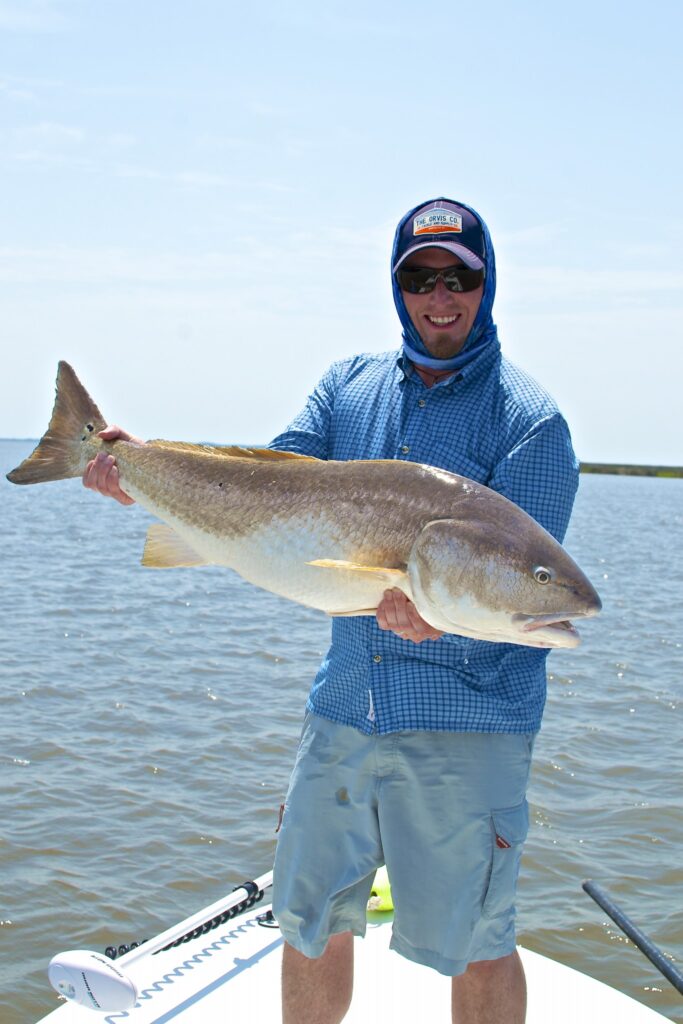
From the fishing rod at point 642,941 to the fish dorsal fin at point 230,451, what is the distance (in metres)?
2.54

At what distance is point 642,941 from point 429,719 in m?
1.84

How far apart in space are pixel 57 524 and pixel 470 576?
3013 centimetres

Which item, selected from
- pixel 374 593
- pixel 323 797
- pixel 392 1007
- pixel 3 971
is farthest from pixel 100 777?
pixel 374 593

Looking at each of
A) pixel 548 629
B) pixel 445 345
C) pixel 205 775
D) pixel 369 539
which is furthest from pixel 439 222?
pixel 205 775

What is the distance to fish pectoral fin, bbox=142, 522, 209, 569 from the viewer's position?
3605 millimetres

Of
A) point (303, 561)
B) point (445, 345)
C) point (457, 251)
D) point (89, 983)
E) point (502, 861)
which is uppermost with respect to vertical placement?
point (457, 251)

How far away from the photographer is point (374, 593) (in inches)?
119

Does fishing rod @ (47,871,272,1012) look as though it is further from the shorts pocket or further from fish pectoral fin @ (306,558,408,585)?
fish pectoral fin @ (306,558,408,585)

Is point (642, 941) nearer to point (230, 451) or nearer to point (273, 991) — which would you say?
point (273, 991)

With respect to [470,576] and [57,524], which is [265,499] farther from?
[57,524]

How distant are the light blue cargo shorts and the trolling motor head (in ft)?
2.69

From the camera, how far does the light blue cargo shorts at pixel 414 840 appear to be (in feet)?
10.5

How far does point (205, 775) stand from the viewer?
841cm

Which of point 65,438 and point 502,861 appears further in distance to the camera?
point 65,438
